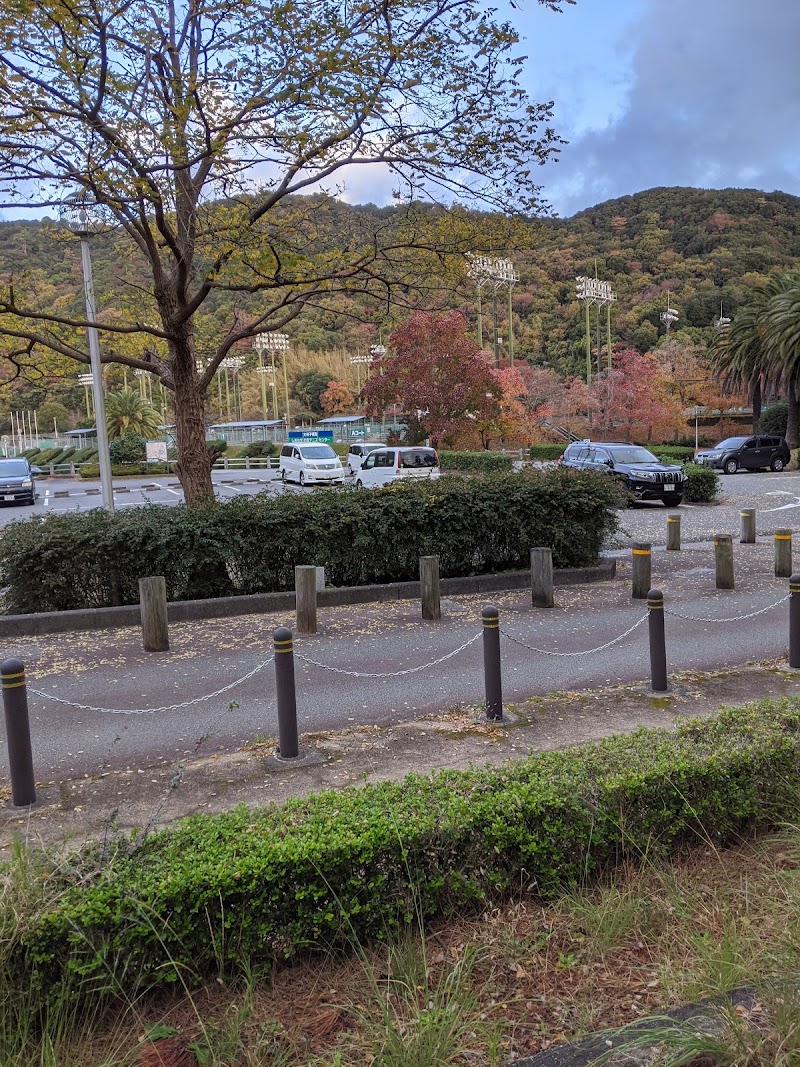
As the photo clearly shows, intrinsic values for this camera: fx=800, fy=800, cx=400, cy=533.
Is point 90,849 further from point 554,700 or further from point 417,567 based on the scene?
point 417,567

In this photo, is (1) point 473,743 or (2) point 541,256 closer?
(1) point 473,743

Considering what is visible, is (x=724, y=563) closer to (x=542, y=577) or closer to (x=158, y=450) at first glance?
(x=542, y=577)

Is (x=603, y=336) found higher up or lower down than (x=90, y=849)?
higher up

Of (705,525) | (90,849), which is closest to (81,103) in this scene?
(90,849)

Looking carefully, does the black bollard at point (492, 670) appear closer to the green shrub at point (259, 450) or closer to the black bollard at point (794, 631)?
the black bollard at point (794, 631)

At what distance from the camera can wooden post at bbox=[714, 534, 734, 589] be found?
1089 cm

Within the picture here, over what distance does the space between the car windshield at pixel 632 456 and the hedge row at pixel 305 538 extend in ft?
37.9

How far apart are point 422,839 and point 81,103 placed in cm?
895

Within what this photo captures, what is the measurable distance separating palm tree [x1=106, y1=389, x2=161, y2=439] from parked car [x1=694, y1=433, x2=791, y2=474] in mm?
43199

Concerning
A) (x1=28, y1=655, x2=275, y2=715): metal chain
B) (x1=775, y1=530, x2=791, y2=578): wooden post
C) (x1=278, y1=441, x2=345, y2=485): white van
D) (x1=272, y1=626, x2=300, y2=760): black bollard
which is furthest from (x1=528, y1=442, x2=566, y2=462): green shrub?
(x1=272, y1=626, x2=300, y2=760): black bollard

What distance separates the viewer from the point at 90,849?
127 inches

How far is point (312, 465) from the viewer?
32219 mm

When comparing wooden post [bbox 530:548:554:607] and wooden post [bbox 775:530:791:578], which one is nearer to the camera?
wooden post [bbox 530:548:554:607]

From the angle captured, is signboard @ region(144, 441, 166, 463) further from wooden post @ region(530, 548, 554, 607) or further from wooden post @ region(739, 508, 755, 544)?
wooden post @ region(530, 548, 554, 607)
